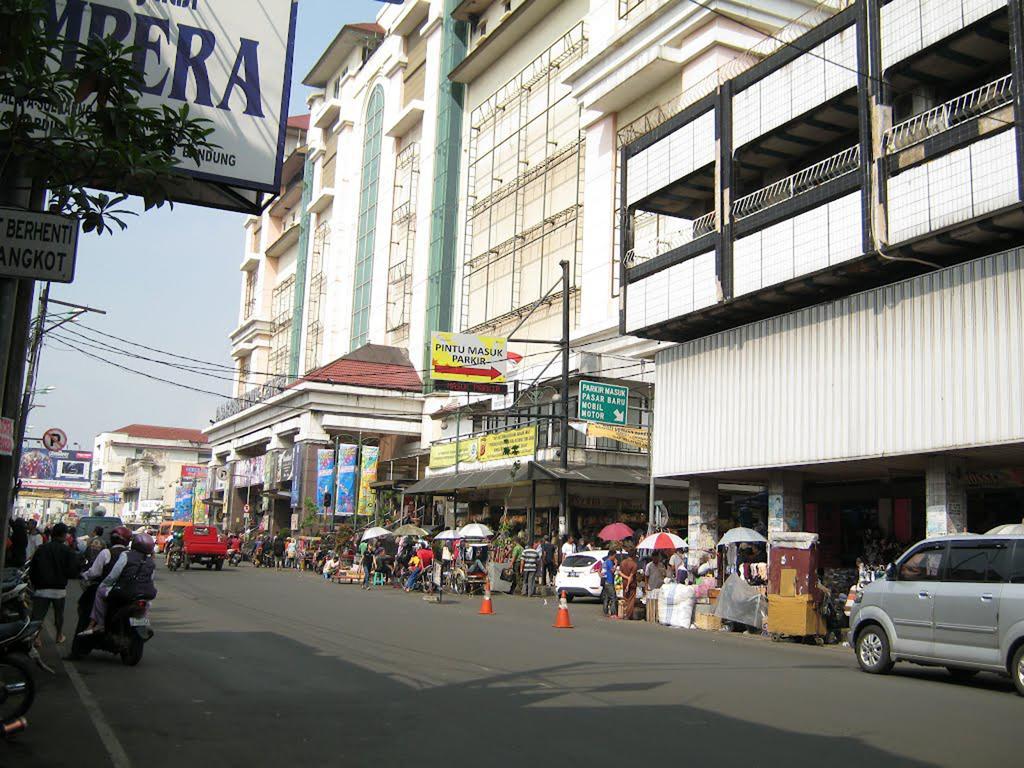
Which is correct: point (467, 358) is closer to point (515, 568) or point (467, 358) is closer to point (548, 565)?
point (515, 568)

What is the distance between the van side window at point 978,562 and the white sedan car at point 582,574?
16.7m

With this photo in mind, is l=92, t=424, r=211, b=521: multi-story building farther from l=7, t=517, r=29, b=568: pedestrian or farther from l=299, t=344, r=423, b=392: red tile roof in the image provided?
l=7, t=517, r=29, b=568: pedestrian

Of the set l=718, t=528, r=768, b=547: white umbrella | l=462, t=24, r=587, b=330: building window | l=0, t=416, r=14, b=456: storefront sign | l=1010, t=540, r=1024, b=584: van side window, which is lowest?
l=1010, t=540, r=1024, b=584: van side window

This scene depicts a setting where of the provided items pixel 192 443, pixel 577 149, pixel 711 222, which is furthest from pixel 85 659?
pixel 192 443

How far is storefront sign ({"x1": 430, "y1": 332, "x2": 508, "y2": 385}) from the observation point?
3666cm

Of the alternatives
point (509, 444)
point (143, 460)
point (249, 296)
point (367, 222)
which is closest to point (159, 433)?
point (143, 460)

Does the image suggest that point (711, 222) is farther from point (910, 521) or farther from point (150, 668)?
point (150, 668)

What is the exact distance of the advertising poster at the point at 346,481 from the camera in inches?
A: 2156

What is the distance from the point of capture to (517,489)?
142 feet

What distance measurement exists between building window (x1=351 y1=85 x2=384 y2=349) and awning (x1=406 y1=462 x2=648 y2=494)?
28771mm

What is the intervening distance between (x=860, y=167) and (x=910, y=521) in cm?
964

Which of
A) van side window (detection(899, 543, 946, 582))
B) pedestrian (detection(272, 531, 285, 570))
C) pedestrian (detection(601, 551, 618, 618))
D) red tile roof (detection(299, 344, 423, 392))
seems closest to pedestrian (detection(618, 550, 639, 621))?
pedestrian (detection(601, 551, 618, 618))

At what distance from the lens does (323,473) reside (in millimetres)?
58219

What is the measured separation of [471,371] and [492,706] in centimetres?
2777
